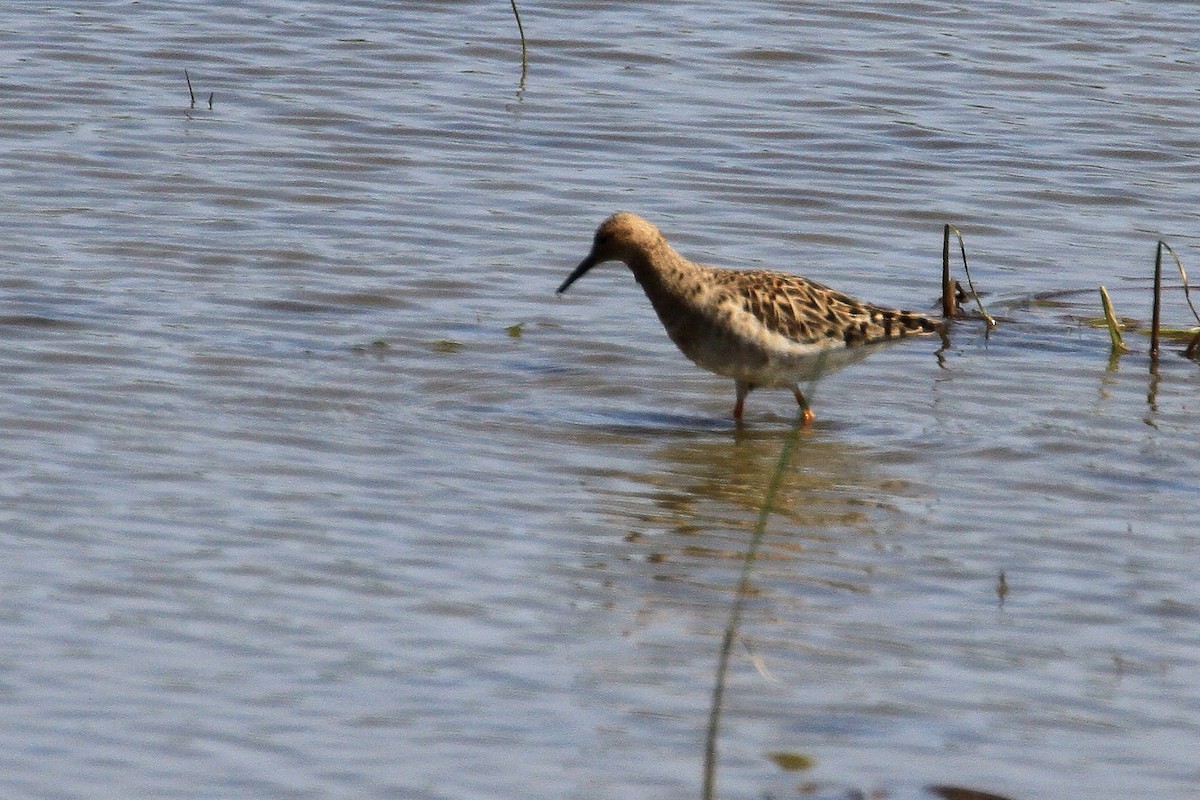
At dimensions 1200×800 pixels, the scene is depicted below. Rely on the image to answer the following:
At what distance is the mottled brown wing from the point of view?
9758mm

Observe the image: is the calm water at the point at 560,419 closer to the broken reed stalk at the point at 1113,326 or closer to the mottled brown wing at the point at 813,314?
the broken reed stalk at the point at 1113,326

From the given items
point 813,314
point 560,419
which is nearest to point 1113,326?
point 813,314

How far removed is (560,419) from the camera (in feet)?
31.3

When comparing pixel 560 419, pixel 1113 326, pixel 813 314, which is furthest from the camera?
pixel 1113 326

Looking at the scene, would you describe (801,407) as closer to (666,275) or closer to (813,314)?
(813,314)

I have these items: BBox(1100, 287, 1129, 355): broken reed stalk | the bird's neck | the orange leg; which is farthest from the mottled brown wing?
BBox(1100, 287, 1129, 355): broken reed stalk

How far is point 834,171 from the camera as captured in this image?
1394 centimetres

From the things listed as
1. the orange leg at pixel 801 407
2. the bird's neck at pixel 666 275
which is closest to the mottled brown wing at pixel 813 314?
the bird's neck at pixel 666 275

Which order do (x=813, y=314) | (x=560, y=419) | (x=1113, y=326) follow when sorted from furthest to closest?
(x=1113, y=326) → (x=813, y=314) → (x=560, y=419)

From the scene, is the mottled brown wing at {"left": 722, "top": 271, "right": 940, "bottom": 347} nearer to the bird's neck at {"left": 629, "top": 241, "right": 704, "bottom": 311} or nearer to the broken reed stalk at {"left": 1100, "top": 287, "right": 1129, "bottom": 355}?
the bird's neck at {"left": 629, "top": 241, "right": 704, "bottom": 311}

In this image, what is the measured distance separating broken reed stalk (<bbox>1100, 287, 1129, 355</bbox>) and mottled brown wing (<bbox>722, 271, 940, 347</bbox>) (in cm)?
85

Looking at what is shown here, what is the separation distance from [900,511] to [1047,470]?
83 centimetres

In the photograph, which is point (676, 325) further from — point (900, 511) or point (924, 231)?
point (924, 231)

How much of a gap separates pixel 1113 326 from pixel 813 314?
5.18 feet
